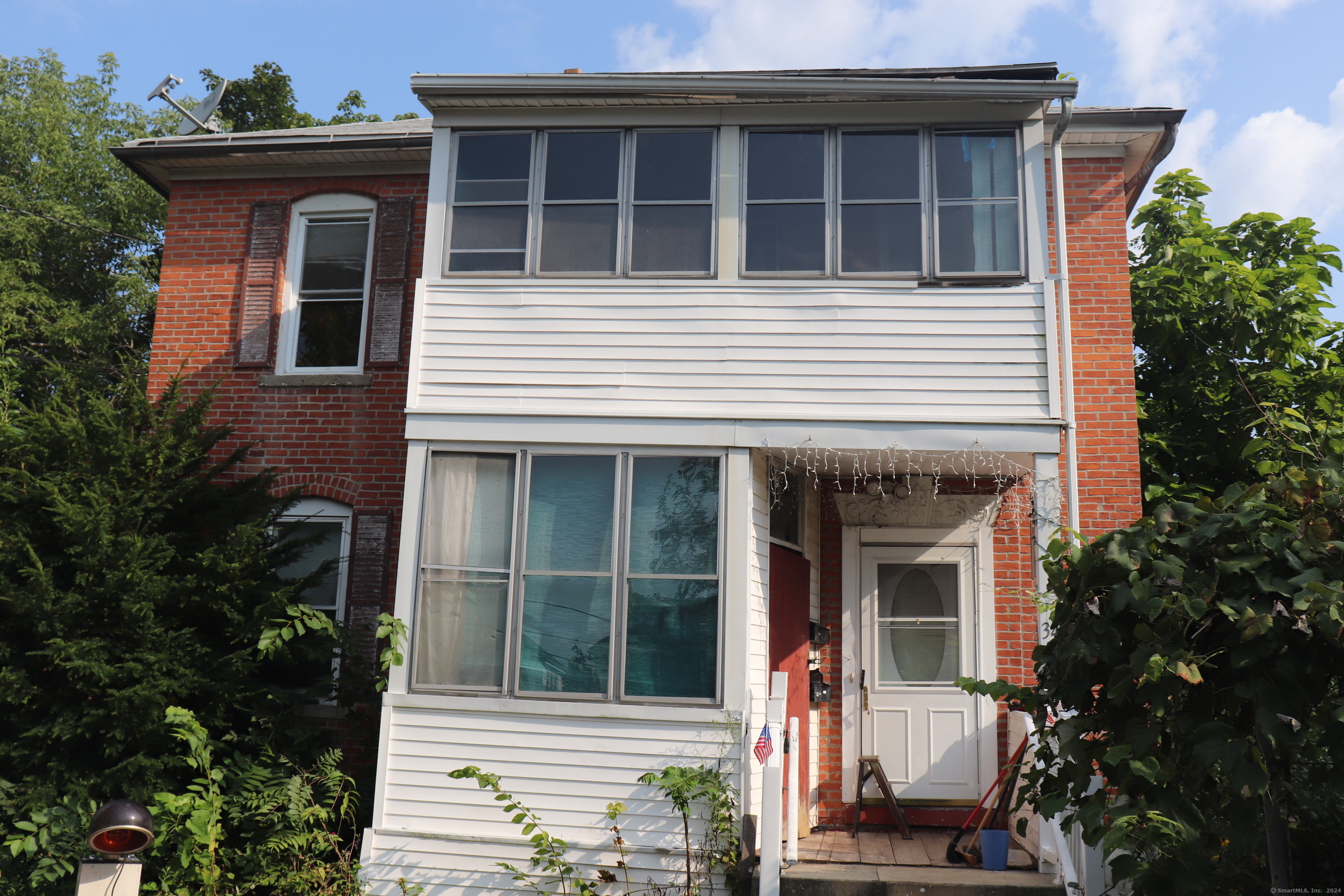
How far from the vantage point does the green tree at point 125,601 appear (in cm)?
667

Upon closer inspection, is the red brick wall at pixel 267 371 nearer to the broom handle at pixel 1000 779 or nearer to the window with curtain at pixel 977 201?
the window with curtain at pixel 977 201

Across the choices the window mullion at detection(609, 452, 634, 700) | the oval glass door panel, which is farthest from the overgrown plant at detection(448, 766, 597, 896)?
the oval glass door panel

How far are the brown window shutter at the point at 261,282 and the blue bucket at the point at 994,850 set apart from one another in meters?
6.96

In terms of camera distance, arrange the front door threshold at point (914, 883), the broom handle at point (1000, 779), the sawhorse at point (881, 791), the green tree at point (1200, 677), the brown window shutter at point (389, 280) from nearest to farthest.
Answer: the green tree at point (1200, 677) → the broom handle at point (1000, 779) → the front door threshold at point (914, 883) → the sawhorse at point (881, 791) → the brown window shutter at point (389, 280)

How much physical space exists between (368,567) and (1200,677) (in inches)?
252

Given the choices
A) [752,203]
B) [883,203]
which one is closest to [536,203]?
[752,203]

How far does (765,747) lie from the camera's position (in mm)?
6145

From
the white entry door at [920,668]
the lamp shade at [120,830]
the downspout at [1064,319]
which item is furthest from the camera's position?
the white entry door at [920,668]

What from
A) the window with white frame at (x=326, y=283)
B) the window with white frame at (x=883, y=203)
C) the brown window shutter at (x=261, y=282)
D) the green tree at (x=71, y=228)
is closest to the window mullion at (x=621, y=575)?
the window with white frame at (x=883, y=203)

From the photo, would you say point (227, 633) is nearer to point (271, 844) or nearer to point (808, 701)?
point (271, 844)

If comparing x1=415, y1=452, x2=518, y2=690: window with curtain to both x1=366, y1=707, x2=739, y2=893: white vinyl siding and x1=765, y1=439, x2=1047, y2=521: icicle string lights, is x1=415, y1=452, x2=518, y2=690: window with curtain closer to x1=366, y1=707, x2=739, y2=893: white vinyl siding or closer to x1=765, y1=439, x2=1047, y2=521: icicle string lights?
x1=366, y1=707, x2=739, y2=893: white vinyl siding

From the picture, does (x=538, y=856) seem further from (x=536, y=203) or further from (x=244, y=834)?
(x=536, y=203)

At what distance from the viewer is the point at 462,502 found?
7.04 metres

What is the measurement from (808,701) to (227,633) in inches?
183
